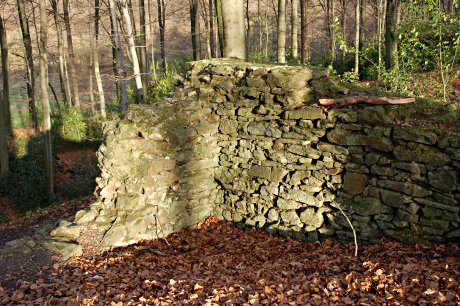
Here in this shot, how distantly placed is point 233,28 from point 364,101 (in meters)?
3.91

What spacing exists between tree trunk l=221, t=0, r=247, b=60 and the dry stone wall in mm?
927

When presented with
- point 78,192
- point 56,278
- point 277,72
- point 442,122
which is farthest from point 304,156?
point 78,192

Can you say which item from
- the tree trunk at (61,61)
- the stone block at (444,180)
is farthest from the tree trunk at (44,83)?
the stone block at (444,180)

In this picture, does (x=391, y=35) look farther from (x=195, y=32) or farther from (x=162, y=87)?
(x=162, y=87)

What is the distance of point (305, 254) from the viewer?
18.4 ft

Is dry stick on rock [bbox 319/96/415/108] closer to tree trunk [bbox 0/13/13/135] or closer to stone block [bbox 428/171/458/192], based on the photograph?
stone block [bbox 428/171/458/192]

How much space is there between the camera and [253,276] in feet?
16.0

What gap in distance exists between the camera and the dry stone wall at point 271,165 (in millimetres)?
5234

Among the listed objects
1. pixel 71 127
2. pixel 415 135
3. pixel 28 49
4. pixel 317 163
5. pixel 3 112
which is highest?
pixel 28 49

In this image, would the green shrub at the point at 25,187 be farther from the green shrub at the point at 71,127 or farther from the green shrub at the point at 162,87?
the green shrub at the point at 162,87

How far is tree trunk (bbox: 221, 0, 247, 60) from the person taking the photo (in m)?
8.28

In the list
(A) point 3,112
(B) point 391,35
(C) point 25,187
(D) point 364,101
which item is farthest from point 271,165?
(A) point 3,112

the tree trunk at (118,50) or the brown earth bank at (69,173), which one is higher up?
the tree trunk at (118,50)

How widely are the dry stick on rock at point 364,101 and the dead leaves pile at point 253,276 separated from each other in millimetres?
2112
